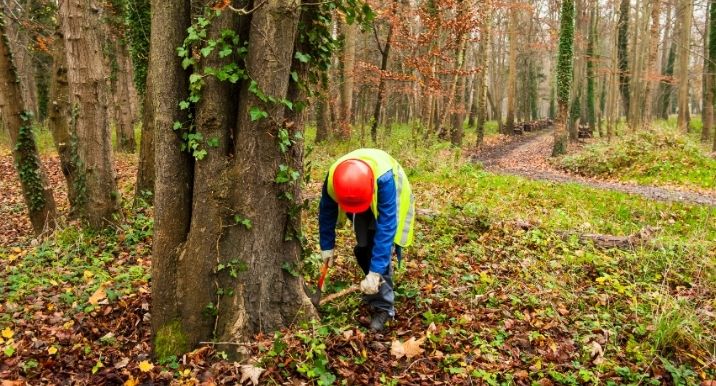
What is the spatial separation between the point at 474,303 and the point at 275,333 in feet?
6.54

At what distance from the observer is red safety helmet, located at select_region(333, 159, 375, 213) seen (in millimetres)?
3906

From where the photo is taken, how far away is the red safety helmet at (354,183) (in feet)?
12.8

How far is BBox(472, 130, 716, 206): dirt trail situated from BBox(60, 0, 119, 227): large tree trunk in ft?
31.8

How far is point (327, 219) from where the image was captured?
4.50 meters

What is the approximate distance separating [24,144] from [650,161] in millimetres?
14368

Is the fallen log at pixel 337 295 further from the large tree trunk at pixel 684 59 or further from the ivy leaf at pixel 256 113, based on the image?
the large tree trunk at pixel 684 59

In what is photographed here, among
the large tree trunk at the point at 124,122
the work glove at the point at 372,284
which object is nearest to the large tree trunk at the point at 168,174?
the work glove at the point at 372,284

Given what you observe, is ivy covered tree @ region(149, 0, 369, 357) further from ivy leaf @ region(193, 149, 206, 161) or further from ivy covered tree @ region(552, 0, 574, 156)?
ivy covered tree @ region(552, 0, 574, 156)

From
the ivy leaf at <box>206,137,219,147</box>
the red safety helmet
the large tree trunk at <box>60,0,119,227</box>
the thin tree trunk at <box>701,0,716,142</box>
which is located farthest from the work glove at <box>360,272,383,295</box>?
the thin tree trunk at <box>701,0,716,142</box>

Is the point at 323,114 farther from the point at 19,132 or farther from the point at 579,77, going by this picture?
the point at 579,77

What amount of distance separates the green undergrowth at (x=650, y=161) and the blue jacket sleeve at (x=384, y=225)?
10571mm

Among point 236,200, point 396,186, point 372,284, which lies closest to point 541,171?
point 396,186

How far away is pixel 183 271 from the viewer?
3.88 m

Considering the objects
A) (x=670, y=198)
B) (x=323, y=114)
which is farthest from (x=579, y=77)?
(x=670, y=198)
